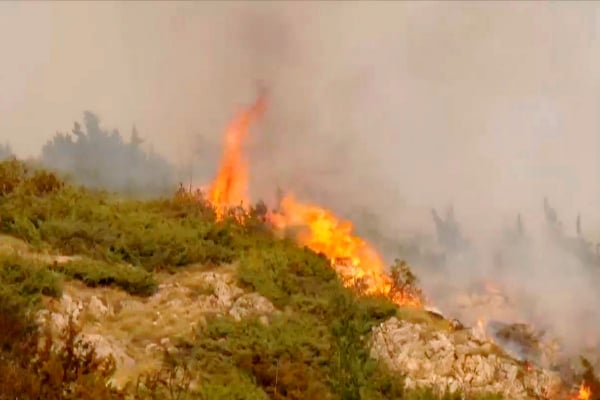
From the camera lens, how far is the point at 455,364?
874 cm

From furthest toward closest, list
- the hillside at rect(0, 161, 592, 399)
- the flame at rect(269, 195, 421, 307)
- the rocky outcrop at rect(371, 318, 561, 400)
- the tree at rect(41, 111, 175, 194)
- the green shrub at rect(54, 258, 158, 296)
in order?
the tree at rect(41, 111, 175, 194) → the flame at rect(269, 195, 421, 307) → the green shrub at rect(54, 258, 158, 296) → the rocky outcrop at rect(371, 318, 561, 400) → the hillside at rect(0, 161, 592, 399)

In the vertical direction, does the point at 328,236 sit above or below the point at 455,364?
above

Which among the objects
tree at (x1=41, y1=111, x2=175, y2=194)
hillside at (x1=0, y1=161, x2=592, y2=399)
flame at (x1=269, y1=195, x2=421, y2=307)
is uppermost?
tree at (x1=41, y1=111, x2=175, y2=194)

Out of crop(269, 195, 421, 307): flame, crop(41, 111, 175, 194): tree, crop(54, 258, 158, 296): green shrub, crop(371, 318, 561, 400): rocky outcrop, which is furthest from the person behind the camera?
crop(41, 111, 175, 194): tree

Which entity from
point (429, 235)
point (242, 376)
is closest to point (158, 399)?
point (242, 376)

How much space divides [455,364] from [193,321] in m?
3.34

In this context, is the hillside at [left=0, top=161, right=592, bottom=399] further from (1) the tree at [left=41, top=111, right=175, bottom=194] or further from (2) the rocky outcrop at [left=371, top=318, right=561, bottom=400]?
(1) the tree at [left=41, top=111, right=175, bottom=194]

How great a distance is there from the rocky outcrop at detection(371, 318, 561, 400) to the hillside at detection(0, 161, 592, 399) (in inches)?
0.8

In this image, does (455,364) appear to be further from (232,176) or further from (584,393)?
(232,176)

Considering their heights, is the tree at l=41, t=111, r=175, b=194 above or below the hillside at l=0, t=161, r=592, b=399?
above

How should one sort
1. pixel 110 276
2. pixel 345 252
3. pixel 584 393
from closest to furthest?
pixel 584 393 → pixel 110 276 → pixel 345 252

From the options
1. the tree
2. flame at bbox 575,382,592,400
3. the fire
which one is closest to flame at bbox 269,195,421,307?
the fire

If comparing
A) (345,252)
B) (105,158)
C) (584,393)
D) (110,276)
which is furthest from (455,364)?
(105,158)

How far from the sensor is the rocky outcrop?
27.7 ft
